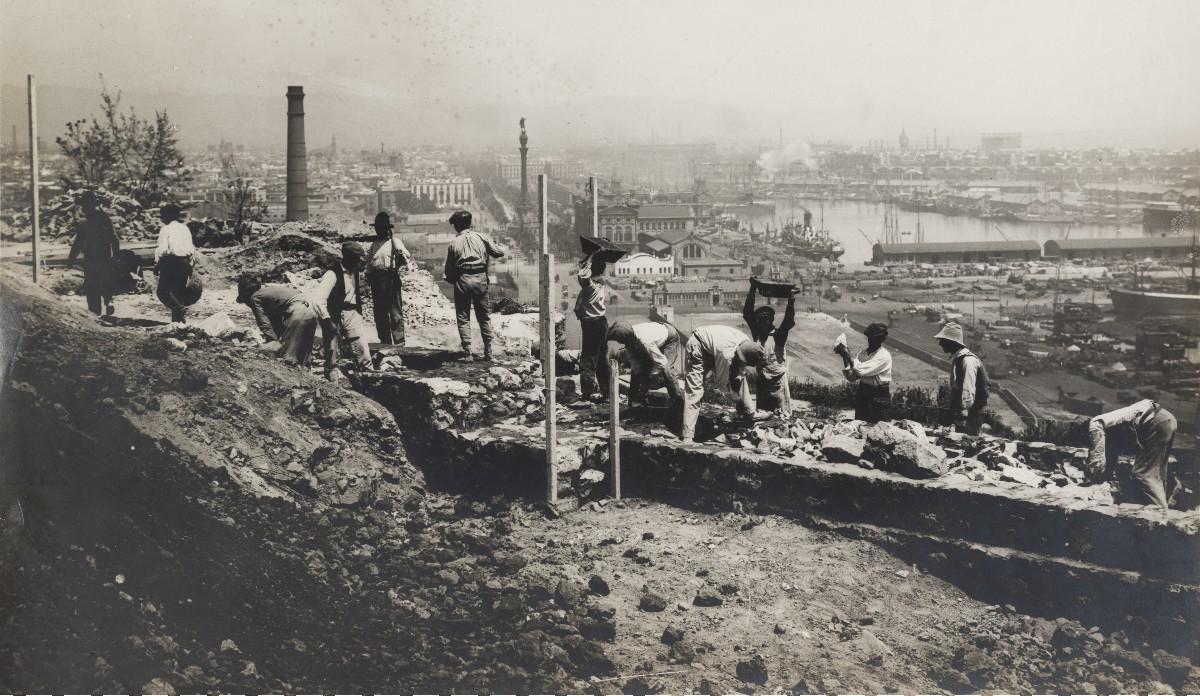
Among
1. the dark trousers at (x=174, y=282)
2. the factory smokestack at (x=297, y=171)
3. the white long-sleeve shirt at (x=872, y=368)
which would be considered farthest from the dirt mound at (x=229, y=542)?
the factory smokestack at (x=297, y=171)

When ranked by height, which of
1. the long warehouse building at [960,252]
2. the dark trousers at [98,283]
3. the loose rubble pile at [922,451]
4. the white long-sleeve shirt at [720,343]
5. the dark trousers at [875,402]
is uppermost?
the long warehouse building at [960,252]

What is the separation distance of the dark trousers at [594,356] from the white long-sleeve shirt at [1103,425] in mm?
3843

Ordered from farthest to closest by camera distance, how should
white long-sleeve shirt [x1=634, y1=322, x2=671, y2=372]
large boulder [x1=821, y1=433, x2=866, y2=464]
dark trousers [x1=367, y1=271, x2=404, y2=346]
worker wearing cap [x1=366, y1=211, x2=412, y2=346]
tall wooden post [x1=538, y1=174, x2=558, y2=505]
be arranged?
1. dark trousers [x1=367, y1=271, x2=404, y2=346]
2. worker wearing cap [x1=366, y1=211, x2=412, y2=346]
3. white long-sleeve shirt [x1=634, y1=322, x2=671, y2=372]
4. large boulder [x1=821, y1=433, x2=866, y2=464]
5. tall wooden post [x1=538, y1=174, x2=558, y2=505]

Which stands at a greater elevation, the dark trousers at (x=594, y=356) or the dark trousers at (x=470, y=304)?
the dark trousers at (x=470, y=304)

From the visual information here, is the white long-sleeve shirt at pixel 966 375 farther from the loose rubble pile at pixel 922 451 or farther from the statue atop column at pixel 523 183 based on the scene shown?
the statue atop column at pixel 523 183

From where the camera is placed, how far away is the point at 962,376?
25.5ft

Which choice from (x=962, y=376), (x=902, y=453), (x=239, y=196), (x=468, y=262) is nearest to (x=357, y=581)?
(x=468, y=262)

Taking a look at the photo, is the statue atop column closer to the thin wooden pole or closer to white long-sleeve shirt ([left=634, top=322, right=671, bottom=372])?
white long-sleeve shirt ([left=634, top=322, right=671, bottom=372])

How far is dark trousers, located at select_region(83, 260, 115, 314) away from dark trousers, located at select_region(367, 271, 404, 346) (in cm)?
231

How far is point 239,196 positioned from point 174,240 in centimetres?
446

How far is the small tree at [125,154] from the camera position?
966cm

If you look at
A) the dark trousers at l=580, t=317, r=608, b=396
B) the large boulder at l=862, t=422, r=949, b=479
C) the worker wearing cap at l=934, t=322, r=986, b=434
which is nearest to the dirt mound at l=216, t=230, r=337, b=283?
the dark trousers at l=580, t=317, r=608, b=396

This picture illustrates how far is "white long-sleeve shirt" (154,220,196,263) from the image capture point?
877 centimetres

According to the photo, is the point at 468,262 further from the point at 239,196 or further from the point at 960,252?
the point at 960,252
